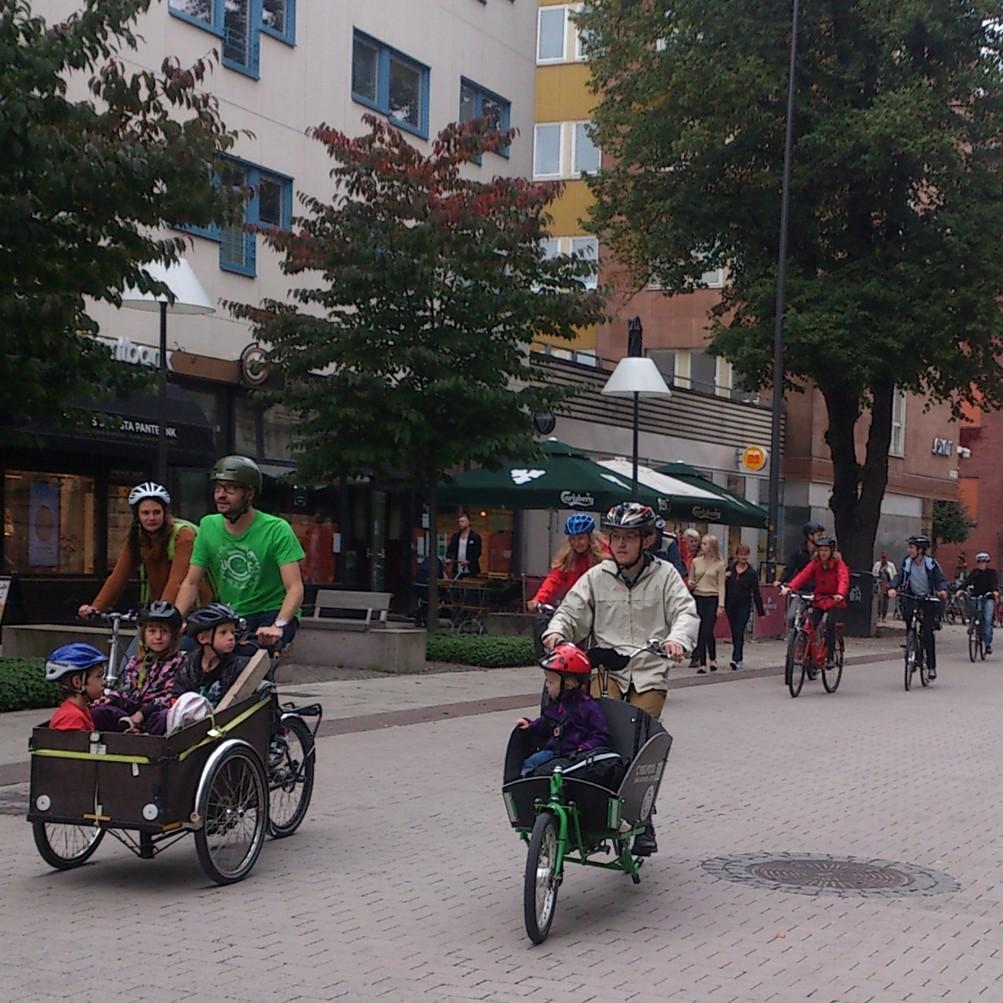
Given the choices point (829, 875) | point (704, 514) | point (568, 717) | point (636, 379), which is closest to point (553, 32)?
point (704, 514)

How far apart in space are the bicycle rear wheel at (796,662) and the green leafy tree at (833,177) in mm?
12315

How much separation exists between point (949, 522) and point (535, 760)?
4737cm

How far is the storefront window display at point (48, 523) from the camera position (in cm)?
2139

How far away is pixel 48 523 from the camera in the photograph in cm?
2198

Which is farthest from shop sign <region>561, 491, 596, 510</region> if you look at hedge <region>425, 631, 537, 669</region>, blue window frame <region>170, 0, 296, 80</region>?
blue window frame <region>170, 0, 296, 80</region>

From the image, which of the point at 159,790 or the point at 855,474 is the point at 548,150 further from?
the point at 159,790

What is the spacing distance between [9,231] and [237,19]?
13.5 meters

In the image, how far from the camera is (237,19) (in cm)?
2484

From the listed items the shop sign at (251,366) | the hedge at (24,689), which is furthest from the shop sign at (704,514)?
the hedge at (24,689)

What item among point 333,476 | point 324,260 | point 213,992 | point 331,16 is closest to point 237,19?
point 331,16

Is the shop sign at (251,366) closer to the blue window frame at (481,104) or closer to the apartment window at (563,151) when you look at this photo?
the blue window frame at (481,104)

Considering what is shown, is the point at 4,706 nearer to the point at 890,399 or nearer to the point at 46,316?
the point at 46,316

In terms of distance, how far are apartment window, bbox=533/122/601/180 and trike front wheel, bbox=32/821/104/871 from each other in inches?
1471

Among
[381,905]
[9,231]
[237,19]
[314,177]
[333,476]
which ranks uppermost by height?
[237,19]
